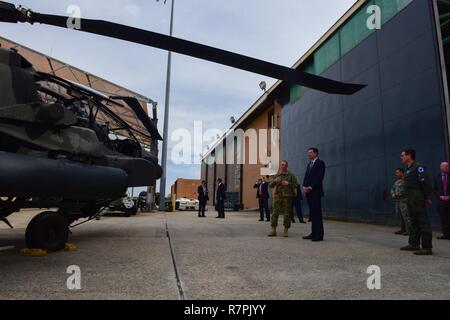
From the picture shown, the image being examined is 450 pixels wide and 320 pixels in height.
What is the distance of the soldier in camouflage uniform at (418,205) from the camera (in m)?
4.71

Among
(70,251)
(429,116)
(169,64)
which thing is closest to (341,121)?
(429,116)

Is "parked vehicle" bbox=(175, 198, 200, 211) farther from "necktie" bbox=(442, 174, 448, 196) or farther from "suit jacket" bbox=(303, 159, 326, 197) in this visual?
"necktie" bbox=(442, 174, 448, 196)

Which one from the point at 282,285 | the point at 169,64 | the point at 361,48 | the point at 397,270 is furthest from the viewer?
the point at 169,64

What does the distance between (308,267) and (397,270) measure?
0.88 metres

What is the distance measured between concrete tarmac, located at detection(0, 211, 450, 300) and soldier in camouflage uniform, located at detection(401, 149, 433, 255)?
26 cm

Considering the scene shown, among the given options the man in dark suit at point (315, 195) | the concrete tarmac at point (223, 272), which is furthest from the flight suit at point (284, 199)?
the concrete tarmac at point (223, 272)

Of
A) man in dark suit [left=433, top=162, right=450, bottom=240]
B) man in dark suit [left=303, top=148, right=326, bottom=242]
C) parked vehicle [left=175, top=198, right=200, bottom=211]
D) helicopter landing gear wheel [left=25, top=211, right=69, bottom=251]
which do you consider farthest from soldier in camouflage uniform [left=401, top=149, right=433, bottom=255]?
parked vehicle [left=175, top=198, right=200, bottom=211]

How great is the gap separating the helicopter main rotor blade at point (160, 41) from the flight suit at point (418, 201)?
6.10 ft

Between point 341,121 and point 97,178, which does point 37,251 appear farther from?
point 341,121

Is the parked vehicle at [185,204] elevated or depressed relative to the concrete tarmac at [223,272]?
elevated

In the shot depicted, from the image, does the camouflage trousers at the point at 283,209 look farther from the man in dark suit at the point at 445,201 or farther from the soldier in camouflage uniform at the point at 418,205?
the man in dark suit at the point at 445,201

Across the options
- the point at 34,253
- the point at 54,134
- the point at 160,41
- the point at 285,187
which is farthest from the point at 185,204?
the point at 160,41

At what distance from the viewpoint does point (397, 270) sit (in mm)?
3525

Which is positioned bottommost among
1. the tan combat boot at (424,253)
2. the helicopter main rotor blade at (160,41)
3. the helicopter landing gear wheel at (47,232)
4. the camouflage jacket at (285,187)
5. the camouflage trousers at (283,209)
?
the tan combat boot at (424,253)
